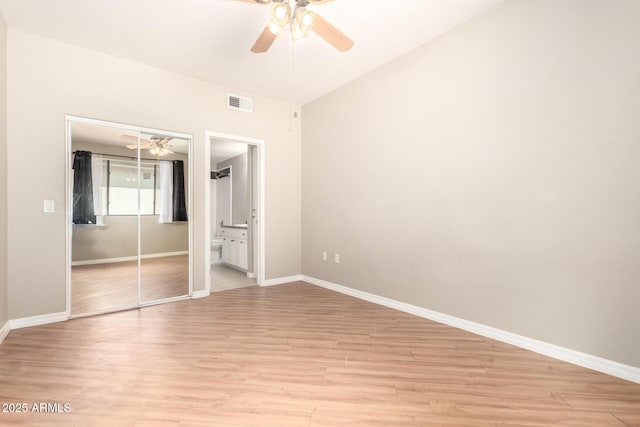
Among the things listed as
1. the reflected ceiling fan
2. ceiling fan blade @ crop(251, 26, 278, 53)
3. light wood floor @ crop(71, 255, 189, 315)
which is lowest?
light wood floor @ crop(71, 255, 189, 315)

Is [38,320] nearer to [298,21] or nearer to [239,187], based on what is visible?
[298,21]

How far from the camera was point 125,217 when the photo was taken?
343 centimetres

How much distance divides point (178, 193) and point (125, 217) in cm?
66

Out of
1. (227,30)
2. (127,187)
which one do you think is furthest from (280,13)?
(127,187)

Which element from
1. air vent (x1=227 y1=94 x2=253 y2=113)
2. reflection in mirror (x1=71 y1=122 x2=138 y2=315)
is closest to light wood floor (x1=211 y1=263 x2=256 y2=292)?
reflection in mirror (x1=71 y1=122 x2=138 y2=315)

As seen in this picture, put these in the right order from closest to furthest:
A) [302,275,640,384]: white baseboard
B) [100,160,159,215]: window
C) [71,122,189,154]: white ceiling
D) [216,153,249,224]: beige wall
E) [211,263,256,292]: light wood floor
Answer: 1. [302,275,640,384]: white baseboard
2. [71,122,189,154]: white ceiling
3. [100,160,159,215]: window
4. [211,263,256,292]: light wood floor
5. [216,153,249,224]: beige wall

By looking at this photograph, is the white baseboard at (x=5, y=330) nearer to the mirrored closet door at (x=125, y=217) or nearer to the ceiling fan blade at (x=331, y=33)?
the mirrored closet door at (x=125, y=217)

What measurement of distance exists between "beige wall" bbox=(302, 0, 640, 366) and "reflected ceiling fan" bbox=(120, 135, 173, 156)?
255 cm

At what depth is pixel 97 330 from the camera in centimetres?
278

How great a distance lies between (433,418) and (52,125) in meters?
4.16

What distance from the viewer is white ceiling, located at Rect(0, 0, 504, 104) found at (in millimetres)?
2504

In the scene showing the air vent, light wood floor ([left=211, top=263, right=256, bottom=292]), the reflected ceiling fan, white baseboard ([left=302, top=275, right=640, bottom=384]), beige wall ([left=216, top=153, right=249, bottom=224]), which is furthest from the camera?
beige wall ([left=216, top=153, right=249, bottom=224])

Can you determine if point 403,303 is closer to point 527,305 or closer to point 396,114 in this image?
point 527,305

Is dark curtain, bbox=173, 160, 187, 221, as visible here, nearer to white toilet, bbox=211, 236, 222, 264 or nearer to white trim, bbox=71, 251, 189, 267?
white trim, bbox=71, 251, 189, 267
